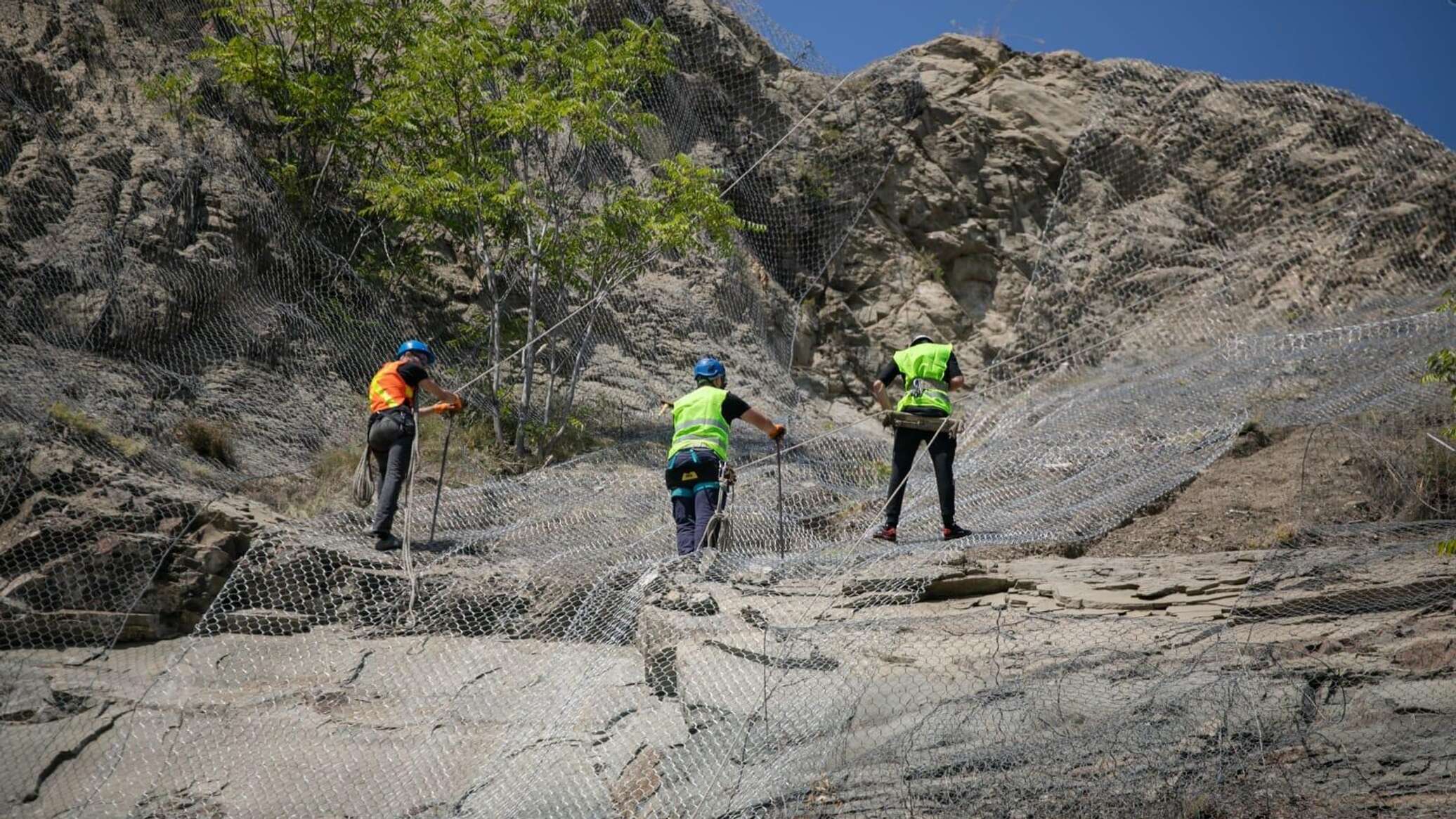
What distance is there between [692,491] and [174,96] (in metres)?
6.12

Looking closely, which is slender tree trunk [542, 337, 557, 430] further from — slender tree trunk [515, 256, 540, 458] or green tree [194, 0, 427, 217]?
green tree [194, 0, 427, 217]

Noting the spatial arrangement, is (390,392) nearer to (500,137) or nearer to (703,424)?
(703,424)

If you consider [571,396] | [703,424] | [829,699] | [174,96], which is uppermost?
[174,96]

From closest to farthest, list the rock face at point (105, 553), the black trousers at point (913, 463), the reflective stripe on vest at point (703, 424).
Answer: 1. the rock face at point (105, 553)
2. the reflective stripe on vest at point (703, 424)
3. the black trousers at point (913, 463)

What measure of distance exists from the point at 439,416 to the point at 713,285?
3031mm

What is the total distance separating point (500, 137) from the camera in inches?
387

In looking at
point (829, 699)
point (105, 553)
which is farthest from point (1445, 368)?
point (105, 553)

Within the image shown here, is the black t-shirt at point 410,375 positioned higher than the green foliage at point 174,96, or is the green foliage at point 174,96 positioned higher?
the green foliage at point 174,96

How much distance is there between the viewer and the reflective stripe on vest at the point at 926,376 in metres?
7.09

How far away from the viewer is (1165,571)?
6051 millimetres

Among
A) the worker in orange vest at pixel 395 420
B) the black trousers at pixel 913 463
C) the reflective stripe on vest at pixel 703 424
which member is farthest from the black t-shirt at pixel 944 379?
the worker in orange vest at pixel 395 420

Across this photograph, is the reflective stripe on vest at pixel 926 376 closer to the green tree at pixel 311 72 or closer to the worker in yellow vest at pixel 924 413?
the worker in yellow vest at pixel 924 413

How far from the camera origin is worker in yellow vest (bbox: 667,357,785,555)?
6.37 meters

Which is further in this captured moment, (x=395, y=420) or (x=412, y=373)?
(x=412, y=373)
